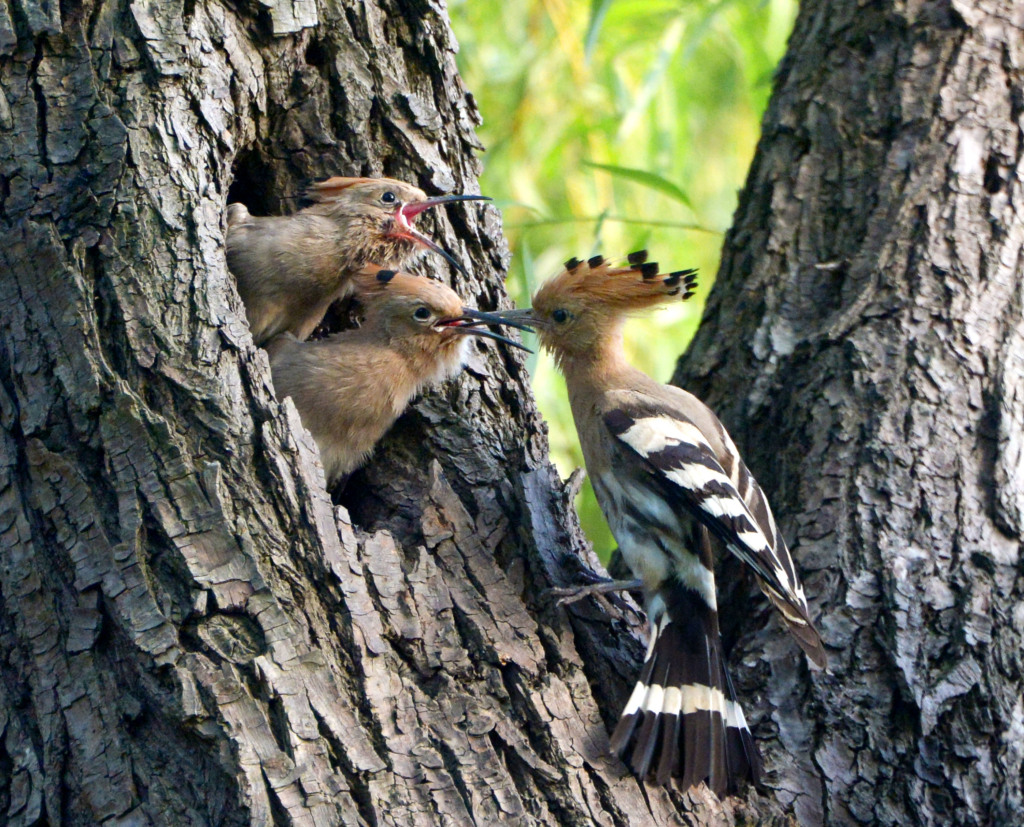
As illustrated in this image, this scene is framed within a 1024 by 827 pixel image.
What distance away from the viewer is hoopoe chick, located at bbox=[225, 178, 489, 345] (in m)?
3.32

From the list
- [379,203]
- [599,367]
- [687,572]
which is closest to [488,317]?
[379,203]

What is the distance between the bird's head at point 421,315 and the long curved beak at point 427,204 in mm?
198

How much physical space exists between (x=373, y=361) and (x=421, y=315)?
0.73ft

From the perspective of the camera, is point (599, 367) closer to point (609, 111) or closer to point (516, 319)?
point (516, 319)

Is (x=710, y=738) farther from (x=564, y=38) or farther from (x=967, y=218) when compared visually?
(x=564, y=38)

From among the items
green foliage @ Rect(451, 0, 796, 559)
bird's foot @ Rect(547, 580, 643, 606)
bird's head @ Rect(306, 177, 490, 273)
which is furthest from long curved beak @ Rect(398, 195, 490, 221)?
green foliage @ Rect(451, 0, 796, 559)

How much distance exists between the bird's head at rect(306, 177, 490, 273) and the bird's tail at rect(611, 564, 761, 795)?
4.37 ft

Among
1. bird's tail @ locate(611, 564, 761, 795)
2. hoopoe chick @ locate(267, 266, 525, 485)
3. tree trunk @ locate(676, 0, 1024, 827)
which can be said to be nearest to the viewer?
bird's tail @ locate(611, 564, 761, 795)

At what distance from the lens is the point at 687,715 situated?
2756 millimetres

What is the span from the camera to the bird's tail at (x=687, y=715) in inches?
104

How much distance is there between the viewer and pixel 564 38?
650 centimetres

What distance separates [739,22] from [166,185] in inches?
157

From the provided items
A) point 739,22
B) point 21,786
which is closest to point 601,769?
point 21,786

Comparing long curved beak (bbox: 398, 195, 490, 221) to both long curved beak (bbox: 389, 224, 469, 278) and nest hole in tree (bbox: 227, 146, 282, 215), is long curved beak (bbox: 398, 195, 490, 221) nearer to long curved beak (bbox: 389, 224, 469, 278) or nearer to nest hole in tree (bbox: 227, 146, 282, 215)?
long curved beak (bbox: 389, 224, 469, 278)
